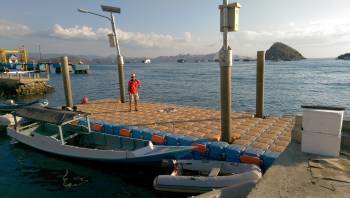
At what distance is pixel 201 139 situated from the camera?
11719 millimetres

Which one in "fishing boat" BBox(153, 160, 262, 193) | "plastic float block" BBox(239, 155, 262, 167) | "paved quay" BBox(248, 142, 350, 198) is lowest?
"fishing boat" BBox(153, 160, 262, 193)

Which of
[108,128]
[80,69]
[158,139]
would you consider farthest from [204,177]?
[80,69]

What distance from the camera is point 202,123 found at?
14258mm

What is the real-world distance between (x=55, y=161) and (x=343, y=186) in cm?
1384

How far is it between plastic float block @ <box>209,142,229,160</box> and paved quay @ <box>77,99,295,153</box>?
0.60 meters

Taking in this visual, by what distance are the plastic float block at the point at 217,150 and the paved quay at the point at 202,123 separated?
1.98 feet

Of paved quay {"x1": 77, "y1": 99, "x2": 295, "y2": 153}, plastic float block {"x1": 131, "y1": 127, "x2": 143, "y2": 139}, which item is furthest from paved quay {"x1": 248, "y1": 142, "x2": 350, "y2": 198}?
plastic float block {"x1": 131, "y1": 127, "x2": 143, "y2": 139}

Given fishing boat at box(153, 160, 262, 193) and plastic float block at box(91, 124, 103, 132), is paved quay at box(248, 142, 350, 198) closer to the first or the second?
fishing boat at box(153, 160, 262, 193)

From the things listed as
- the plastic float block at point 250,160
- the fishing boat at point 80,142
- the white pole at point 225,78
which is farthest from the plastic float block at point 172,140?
the plastic float block at point 250,160

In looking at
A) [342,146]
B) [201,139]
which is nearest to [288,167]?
[342,146]

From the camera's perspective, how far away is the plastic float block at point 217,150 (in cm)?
1073

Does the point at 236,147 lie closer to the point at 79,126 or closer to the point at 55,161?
the point at 79,126

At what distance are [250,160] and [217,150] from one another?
4.73ft

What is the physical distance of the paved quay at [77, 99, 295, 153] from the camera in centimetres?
1141
